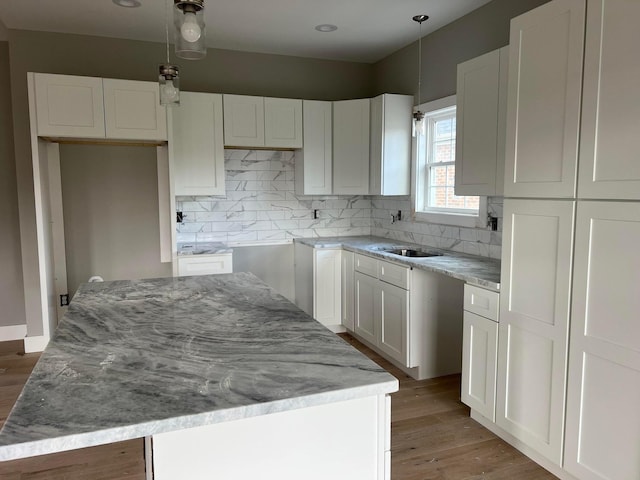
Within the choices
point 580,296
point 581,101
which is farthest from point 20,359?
point 581,101

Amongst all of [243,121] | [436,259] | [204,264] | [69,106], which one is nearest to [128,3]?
[69,106]

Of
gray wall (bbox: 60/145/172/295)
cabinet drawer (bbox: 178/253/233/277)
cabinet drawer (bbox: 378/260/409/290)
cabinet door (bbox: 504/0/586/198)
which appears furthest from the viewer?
gray wall (bbox: 60/145/172/295)

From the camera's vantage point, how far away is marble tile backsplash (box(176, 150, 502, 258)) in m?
4.47

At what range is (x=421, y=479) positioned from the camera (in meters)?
2.33

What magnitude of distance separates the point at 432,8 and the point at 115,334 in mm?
3121

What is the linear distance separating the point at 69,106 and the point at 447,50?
3.02 metres

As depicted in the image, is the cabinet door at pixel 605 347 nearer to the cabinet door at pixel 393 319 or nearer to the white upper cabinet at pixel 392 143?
the cabinet door at pixel 393 319

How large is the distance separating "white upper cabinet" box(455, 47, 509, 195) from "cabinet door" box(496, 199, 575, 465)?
1.83 feet

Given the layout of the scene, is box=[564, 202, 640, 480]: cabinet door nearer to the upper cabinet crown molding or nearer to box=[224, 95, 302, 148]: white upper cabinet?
box=[224, 95, 302, 148]: white upper cabinet

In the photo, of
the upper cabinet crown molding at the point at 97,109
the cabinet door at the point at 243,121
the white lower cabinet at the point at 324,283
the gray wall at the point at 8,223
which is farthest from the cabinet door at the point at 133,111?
the white lower cabinet at the point at 324,283

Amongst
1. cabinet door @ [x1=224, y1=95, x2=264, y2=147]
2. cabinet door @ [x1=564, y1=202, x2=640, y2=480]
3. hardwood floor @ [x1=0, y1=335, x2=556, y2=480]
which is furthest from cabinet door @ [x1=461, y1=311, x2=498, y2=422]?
cabinet door @ [x1=224, y1=95, x2=264, y2=147]

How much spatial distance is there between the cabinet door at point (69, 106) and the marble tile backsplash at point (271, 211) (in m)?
1.00

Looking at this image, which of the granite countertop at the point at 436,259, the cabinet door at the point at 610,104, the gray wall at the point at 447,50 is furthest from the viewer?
the gray wall at the point at 447,50

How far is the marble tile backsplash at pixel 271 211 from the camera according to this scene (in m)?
4.47
